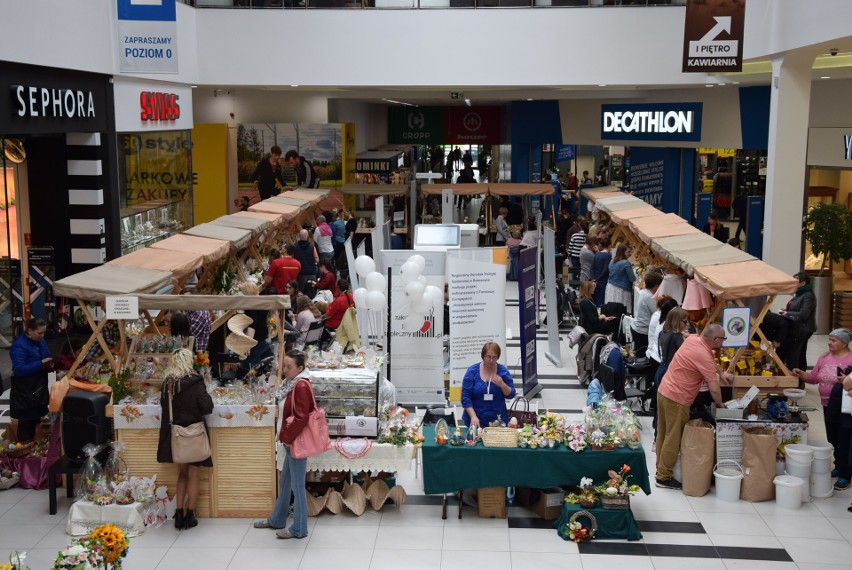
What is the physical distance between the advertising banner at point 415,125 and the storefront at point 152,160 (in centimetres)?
1740

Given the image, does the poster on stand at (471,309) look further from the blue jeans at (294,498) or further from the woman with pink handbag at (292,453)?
the blue jeans at (294,498)

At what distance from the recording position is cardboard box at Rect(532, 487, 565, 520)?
7.79 meters

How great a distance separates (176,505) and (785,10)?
29.6 ft

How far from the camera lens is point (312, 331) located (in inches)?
466

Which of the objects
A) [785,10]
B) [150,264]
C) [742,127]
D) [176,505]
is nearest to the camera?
A: [176,505]

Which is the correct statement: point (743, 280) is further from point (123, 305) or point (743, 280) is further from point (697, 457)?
point (123, 305)

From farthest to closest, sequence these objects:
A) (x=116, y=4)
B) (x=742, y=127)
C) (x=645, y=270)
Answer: (x=742, y=127) < (x=645, y=270) < (x=116, y=4)

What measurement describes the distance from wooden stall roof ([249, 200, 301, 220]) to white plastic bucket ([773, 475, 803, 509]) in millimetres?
9604


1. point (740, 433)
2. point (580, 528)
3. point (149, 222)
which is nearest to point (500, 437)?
point (580, 528)

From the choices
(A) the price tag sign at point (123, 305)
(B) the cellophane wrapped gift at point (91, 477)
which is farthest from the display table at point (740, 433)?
(B) the cellophane wrapped gift at point (91, 477)

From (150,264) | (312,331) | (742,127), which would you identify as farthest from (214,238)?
(742,127)

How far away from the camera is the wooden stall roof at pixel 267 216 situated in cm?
1468

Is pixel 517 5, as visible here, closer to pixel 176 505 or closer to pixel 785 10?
pixel 785 10

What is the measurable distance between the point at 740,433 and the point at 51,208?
8907mm
